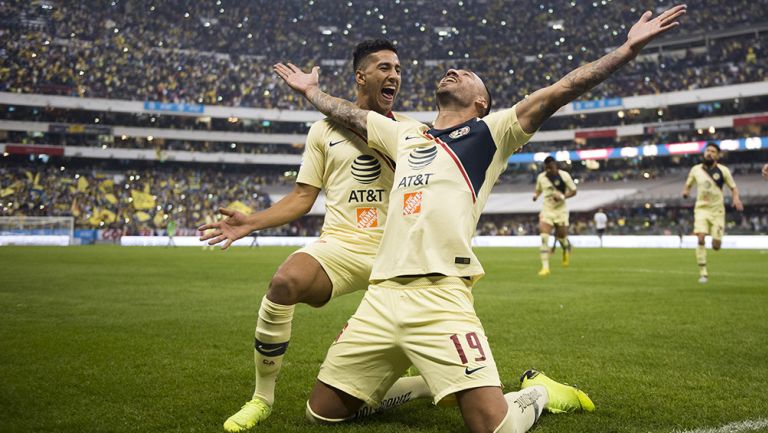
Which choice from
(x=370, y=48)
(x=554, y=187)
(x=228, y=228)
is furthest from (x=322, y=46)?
(x=228, y=228)

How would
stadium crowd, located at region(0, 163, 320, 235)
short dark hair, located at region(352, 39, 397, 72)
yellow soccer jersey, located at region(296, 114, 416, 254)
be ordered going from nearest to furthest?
yellow soccer jersey, located at region(296, 114, 416, 254) < short dark hair, located at region(352, 39, 397, 72) < stadium crowd, located at region(0, 163, 320, 235)

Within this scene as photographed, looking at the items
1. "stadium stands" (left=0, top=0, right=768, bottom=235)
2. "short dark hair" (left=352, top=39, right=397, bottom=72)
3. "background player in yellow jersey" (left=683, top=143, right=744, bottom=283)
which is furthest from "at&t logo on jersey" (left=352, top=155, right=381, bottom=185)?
"stadium stands" (left=0, top=0, right=768, bottom=235)

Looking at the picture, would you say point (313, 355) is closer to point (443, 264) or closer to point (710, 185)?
point (443, 264)

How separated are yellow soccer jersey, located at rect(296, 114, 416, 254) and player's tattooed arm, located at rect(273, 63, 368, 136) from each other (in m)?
0.22

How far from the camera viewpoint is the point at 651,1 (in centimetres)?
6625

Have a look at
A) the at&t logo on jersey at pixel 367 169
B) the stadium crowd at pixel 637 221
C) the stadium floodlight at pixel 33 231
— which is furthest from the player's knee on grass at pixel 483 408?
the stadium crowd at pixel 637 221

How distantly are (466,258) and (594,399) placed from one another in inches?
58.7

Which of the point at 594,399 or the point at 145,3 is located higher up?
the point at 145,3

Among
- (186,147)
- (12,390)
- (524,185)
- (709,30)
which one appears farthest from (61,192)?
(709,30)

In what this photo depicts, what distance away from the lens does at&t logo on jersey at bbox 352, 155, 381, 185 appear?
4387 mm

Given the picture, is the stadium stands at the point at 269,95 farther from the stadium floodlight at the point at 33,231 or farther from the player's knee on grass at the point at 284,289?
the player's knee on grass at the point at 284,289

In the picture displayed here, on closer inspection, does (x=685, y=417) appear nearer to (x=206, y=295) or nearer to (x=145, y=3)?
(x=206, y=295)

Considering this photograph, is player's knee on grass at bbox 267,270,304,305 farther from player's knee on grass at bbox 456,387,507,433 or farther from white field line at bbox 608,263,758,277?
white field line at bbox 608,263,758,277

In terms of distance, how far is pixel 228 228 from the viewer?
4.07 metres
